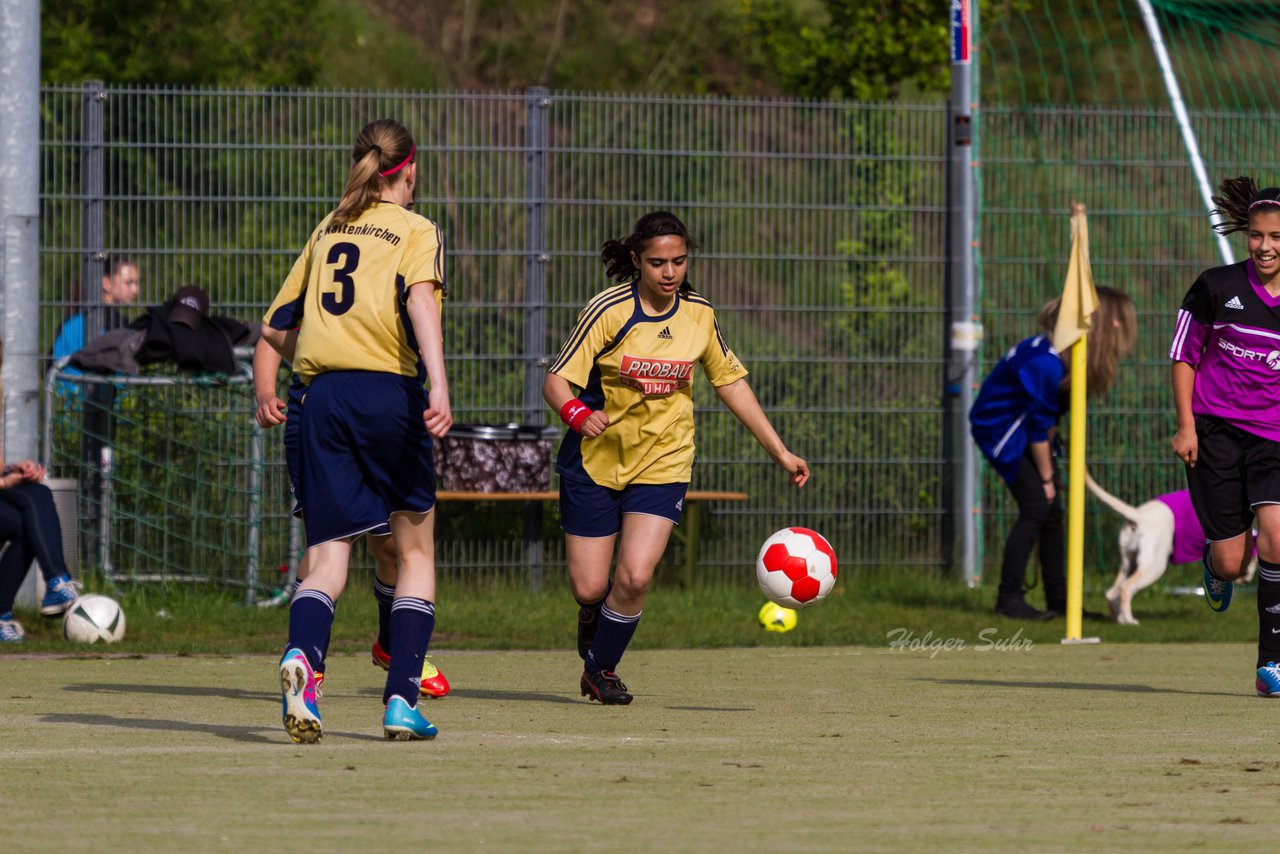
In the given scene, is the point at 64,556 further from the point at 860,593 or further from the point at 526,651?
the point at 860,593

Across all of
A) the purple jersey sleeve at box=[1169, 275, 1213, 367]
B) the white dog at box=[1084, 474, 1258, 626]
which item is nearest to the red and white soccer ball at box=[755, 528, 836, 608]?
the purple jersey sleeve at box=[1169, 275, 1213, 367]

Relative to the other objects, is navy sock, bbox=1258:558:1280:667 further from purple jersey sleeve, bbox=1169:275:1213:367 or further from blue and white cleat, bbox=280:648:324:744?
blue and white cleat, bbox=280:648:324:744

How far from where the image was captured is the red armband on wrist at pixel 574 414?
284 inches

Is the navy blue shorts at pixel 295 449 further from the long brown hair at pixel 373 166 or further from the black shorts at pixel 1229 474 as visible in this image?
the black shorts at pixel 1229 474

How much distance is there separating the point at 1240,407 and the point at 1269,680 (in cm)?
111

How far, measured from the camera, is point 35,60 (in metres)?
11.4

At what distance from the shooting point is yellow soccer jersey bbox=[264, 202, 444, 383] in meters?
6.07

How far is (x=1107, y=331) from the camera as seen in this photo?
37.4 feet

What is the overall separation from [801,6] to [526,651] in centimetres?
2518

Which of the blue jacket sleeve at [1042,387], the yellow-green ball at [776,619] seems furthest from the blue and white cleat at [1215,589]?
the yellow-green ball at [776,619]

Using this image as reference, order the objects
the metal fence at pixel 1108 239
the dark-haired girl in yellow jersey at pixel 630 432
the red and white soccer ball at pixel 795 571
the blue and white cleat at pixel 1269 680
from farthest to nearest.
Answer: the metal fence at pixel 1108 239
the blue and white cleat at pixel 1269 680
the red and white soccer ball at pixel 795 571
the dark-haired girl in yellow jersey at pixel 630 432

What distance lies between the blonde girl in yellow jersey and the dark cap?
570 cm

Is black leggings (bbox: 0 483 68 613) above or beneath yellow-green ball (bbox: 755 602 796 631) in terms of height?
above

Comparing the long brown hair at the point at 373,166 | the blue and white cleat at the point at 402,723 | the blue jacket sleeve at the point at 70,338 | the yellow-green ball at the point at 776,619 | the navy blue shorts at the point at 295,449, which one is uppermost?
the long brown hair at the point at 373,166
